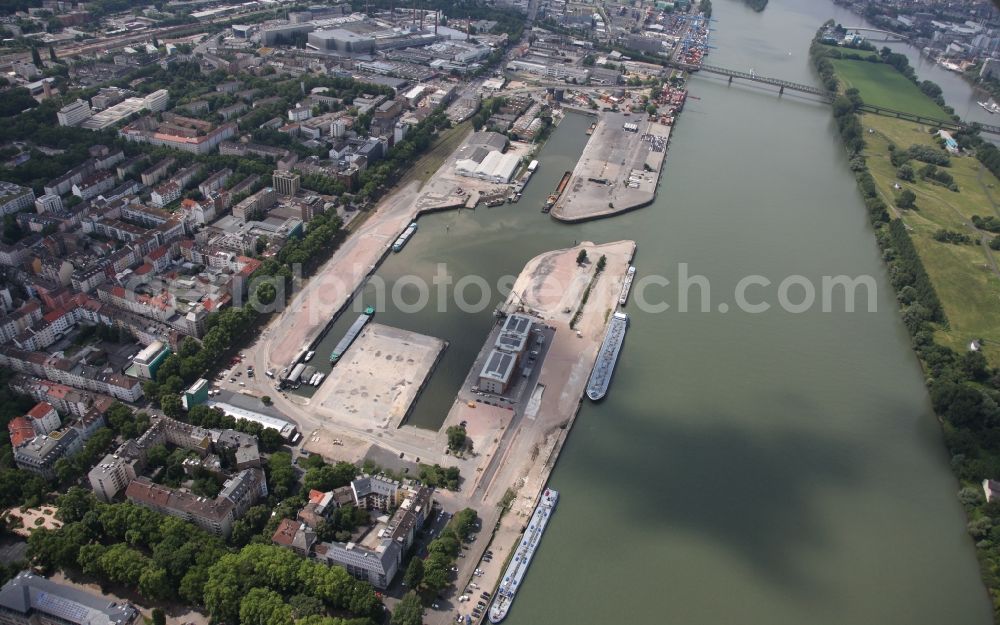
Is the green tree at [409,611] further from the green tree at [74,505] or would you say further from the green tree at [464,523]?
the green tree at [74,505]

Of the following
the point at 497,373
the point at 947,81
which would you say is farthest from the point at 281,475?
the point at 947,81

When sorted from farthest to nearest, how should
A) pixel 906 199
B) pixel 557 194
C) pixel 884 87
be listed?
pixel 884 87, pixel 906 199, pixel 557 194

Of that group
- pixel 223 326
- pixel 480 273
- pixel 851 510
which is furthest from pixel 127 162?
pixel 851 510

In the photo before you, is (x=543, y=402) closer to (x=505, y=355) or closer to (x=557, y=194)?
(x=505, y=355)

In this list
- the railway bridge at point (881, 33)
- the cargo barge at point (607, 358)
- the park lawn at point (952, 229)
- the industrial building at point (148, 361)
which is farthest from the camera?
the railway bridge at point (881, 33)

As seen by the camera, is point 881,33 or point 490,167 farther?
point 881,33

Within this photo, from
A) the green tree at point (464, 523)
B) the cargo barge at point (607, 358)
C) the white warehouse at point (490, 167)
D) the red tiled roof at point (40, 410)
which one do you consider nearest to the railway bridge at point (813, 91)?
the white warehouse at point (490, 167)
